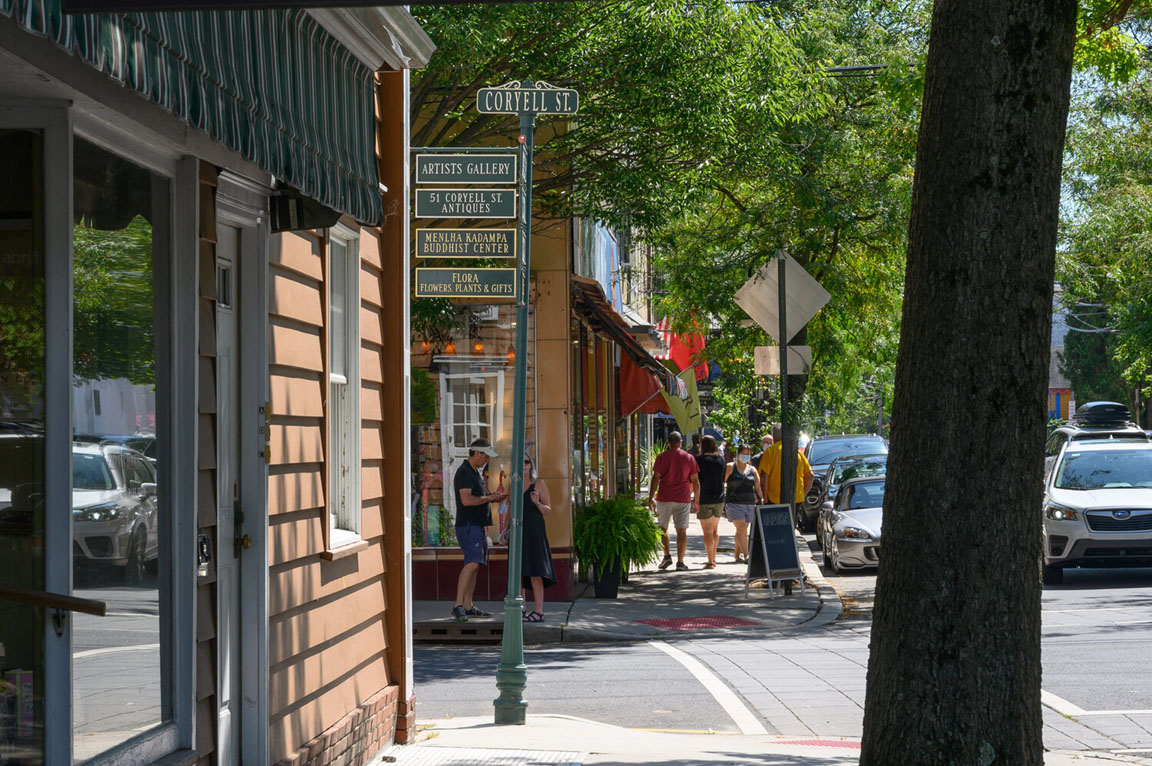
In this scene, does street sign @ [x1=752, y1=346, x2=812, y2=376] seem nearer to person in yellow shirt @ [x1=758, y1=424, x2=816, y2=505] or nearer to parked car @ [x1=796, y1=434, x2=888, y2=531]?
person in yellow shirt @ [x1=758, y1=424, x2=816, y2=505]

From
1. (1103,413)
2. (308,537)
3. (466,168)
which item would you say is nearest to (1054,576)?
(1103,413)

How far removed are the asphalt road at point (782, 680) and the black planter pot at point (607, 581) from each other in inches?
117

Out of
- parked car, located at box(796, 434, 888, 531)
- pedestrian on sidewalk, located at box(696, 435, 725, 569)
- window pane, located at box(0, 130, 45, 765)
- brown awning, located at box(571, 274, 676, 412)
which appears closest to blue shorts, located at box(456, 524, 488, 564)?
brown awning, located at box(571, 274, 676, 412)

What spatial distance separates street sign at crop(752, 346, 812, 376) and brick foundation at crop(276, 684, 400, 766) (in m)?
8.98

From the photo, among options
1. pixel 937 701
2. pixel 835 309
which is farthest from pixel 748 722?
pixel 835 309

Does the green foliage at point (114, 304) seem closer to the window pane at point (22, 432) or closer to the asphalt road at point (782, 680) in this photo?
the window pane at point (22, 432)

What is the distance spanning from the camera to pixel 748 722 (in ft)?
31.2

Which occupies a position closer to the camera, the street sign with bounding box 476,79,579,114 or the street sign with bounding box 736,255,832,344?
the street sign with bounding box 476,79,579,114

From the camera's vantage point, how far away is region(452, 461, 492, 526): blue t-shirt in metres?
14.2

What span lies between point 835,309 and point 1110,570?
7.28m

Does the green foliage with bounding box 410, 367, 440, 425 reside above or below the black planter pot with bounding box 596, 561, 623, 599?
above

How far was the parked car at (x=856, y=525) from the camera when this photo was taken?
63.2 feet

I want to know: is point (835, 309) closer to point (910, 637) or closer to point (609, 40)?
point (609, 40)

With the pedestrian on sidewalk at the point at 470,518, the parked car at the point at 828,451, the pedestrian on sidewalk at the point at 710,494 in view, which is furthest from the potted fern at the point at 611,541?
the parked car at the point at 828,451
